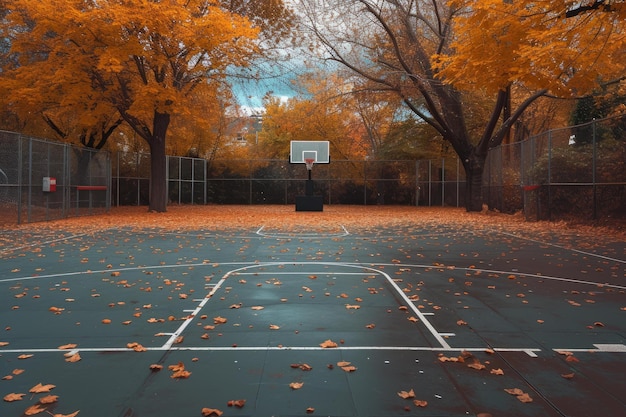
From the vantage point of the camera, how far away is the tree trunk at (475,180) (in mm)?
27172

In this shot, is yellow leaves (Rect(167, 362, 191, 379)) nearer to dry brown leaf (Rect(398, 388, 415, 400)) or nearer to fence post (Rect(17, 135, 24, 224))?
dry brown leaf (Rect(398, 388, 415, 400))

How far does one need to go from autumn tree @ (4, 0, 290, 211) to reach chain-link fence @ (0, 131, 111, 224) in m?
2.56

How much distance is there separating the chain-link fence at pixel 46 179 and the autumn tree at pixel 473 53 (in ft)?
38.6

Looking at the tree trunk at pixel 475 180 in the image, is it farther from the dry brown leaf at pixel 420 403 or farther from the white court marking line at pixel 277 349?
→ the dry brown leaf at pixel 420 403

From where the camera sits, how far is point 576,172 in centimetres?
1770

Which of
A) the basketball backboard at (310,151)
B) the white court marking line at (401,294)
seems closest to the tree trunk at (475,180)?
the basketball backboard at (310,151)

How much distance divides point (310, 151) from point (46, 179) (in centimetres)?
1622

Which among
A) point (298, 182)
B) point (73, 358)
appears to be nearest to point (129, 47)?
point (73, 358)

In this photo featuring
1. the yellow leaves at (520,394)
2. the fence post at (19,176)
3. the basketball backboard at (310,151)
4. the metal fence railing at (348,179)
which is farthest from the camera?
the basketball backboard at (310,151)

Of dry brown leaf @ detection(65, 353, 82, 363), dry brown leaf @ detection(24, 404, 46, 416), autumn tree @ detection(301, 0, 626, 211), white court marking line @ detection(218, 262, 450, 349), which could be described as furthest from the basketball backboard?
dry brown leaf @ detection(24, 404, 46, 416)

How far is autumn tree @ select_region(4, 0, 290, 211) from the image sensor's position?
20.4 m

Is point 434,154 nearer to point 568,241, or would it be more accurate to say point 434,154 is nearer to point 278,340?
point 568,241

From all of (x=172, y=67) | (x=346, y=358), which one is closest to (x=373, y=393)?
(x=346, y=358)

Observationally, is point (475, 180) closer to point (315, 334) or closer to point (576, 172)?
point (576, 172)
